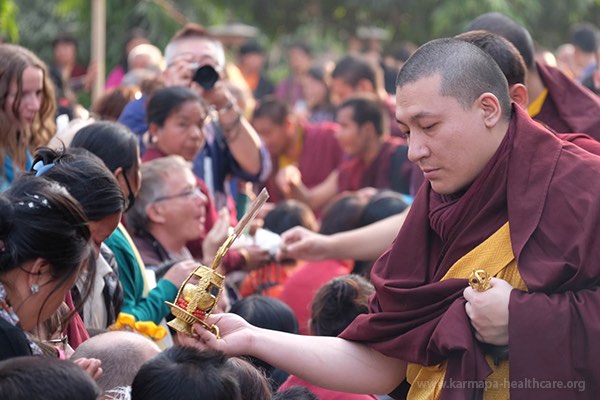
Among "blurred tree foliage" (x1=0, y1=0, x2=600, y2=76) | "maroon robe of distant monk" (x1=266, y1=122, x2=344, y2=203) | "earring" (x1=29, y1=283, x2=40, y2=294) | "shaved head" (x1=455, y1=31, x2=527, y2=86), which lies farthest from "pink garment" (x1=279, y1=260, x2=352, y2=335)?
"blurred tree foliage" (x1=0, y1=0, x2=600, y2=76)

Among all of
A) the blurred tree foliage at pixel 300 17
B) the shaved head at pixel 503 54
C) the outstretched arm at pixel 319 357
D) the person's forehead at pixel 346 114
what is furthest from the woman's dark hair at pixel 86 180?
the blurred tree foliage at pixel 300 17

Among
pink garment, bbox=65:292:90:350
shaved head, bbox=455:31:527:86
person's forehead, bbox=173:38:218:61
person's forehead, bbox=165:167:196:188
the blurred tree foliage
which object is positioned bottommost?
the blurred tree foliage

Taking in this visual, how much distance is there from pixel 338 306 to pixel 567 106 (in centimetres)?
129

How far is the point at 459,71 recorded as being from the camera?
2.96m

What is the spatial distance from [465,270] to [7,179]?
251cm

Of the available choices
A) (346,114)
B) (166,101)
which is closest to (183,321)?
(166,101)

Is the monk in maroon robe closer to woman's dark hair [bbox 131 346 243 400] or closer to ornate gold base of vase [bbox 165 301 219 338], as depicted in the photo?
ornate gold base of vase [bbox 165 301 219 338]

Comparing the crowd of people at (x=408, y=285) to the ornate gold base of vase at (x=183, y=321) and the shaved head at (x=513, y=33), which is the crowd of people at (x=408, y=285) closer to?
the ornate gold base of vase at (x=183, y=321)

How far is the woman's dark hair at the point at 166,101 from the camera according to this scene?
17.8 feet

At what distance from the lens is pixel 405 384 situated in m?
3.25

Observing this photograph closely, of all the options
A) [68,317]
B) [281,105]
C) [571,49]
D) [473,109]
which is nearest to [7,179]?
[68,317]

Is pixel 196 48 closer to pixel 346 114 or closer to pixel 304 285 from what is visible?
pixel 304 285

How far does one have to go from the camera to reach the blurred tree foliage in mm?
13922

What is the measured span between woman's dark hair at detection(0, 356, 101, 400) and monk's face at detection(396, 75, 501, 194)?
1144 millimetres
